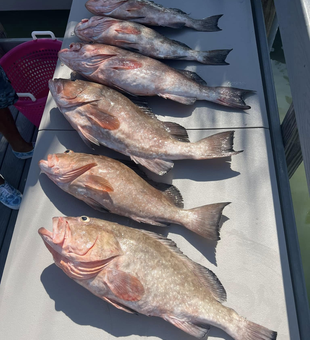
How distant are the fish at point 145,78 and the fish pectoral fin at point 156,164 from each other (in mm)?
544

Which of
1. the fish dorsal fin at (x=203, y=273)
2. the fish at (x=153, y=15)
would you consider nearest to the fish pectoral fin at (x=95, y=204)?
the fish dorsal fin at (x=203, y=273)

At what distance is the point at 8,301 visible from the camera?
5.23ft

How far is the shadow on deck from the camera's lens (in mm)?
2617

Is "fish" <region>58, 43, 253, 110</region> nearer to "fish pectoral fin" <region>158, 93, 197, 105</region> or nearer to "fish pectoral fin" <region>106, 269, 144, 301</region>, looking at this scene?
"fish pectoral fin" <region>158, 93, 197, 105</region>

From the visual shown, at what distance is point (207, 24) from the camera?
8.33ft

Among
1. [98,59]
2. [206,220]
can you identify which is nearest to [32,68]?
[98,59]

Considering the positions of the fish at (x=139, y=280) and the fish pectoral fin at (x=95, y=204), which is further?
the fish pectoral fin at (x=95, y=204)

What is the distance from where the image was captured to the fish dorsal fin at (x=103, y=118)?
185 centimetres

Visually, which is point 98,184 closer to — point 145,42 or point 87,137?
point 87,137

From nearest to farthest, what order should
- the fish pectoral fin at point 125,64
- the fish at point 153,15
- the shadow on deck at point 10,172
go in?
1. the fish pectoral fin at point 125,64
2. the fish at point 153,15
3. the shadow on deck at point 10,172

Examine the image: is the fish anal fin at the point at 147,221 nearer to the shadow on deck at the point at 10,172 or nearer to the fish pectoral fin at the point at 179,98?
the fish pectoral fin at the point at 179,98

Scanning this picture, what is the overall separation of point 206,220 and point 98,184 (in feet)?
2.20

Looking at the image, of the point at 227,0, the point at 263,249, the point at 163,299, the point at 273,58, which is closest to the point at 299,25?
the point at 227,0

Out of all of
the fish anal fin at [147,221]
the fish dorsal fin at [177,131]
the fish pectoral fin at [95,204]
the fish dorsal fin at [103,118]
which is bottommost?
the fish pectoral fin at [95,204]
